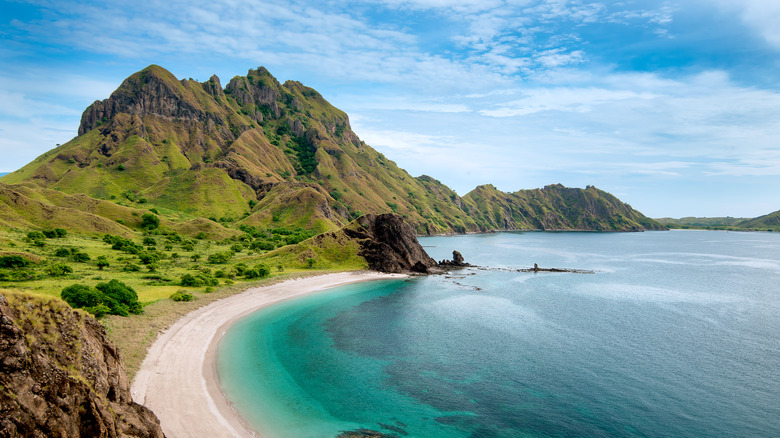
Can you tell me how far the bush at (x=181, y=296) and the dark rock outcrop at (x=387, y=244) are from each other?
65455 mm

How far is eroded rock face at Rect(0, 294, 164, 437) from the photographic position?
1697 centimetres

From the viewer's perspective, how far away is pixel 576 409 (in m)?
36.2

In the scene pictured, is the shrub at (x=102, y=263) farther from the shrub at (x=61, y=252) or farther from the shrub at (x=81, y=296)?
the shrub at (x=81, y=296)

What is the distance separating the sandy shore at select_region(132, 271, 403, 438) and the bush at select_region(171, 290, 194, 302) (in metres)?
3.41

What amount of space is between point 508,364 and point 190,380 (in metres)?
38.2

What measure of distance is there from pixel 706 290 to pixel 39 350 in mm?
136727

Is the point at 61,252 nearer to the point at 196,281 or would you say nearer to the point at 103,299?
the point at 196,281

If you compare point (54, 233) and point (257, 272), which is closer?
point (257, 272)

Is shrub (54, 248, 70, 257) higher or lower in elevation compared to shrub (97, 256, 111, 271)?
higher

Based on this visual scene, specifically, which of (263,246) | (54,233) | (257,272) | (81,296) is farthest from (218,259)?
(81,296)

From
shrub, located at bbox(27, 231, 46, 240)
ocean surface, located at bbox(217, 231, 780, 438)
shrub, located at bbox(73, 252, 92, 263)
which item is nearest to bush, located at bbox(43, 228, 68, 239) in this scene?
shrub, located at bbox(27, 231, 46, 240)

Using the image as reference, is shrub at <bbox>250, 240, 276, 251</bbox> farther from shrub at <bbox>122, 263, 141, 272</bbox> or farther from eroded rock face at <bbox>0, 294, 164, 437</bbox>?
eroded rock face at <bbox>0, 294, 164, 437</bbox>

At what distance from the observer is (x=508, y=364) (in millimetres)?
47969

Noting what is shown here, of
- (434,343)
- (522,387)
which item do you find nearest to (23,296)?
(522,387)
